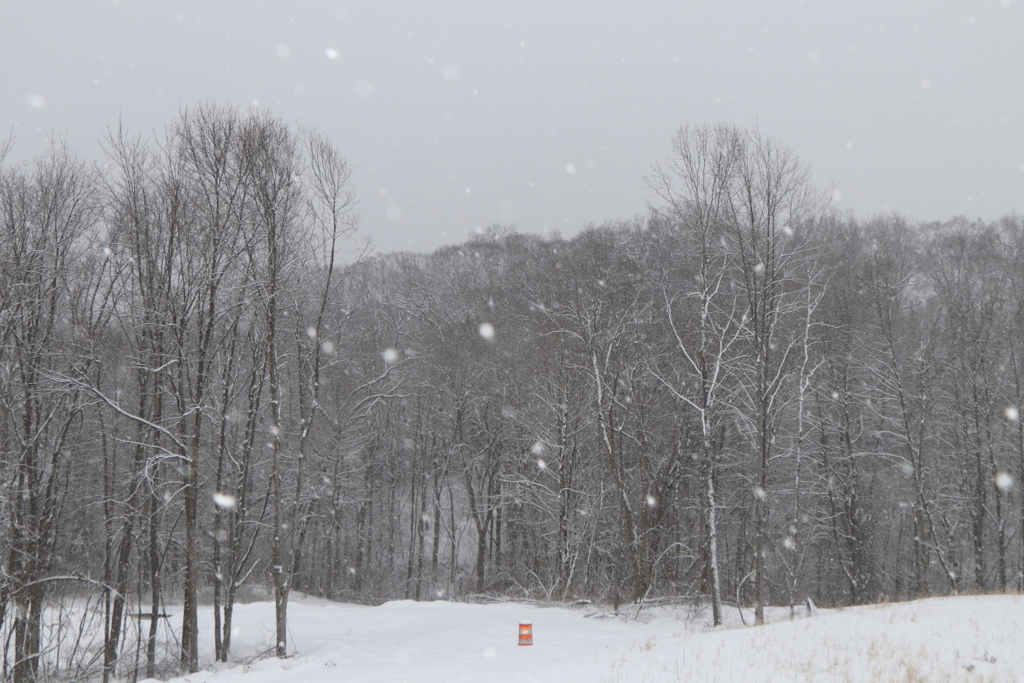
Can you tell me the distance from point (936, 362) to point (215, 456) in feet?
85.0

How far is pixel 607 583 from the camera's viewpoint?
76.3 ft

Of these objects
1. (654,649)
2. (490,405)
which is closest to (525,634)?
(654,649)

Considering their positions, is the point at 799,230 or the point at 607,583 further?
the point at 607,583

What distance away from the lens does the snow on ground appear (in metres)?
8.70

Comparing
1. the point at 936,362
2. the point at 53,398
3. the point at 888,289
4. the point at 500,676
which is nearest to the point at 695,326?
the point at 888,289

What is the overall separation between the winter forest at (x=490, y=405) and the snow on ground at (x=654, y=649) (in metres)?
2.26

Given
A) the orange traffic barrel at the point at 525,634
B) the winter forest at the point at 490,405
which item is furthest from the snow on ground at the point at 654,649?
the winter forest at the point at 490,405

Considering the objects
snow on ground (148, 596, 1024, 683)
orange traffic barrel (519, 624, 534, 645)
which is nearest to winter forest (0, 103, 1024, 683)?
snow on ground (148, 596, 1024, 683)

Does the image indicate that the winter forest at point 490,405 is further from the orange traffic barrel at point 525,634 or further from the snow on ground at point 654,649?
the orange traffic barrel at point 525,634

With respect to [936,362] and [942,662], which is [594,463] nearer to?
[936,362]

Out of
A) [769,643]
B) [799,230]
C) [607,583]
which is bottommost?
[607,583]

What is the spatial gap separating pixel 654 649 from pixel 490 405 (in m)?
19.2

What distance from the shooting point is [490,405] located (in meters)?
29.4

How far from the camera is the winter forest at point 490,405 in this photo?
567 inches
